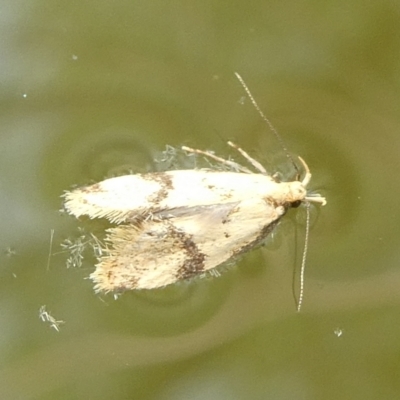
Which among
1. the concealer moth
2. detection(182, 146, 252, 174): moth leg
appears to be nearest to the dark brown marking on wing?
the concealer moth

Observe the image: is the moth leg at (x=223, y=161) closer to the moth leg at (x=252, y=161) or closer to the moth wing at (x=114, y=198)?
the moth leg at (x=252, y=161)

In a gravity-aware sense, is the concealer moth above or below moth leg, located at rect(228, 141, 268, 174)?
below

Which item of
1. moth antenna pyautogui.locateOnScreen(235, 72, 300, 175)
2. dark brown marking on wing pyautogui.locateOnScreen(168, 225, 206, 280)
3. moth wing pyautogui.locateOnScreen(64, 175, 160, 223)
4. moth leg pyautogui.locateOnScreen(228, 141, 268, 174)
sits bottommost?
dark brown marking on wing pyautogui.locateOnScreen(168, 225, 206, 280)

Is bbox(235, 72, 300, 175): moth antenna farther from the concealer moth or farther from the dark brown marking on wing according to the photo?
the dark brown marking on wing

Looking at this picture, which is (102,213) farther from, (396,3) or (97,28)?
(396,3)

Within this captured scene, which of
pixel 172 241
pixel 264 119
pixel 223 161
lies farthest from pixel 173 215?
pixel 264 119

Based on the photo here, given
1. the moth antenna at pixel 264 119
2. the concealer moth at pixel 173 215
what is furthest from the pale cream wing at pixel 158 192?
the moth antenna at pixel 264 119

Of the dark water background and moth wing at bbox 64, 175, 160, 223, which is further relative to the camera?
the dark water background
